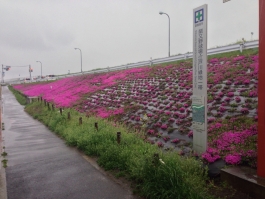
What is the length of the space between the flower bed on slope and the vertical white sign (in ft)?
1.22

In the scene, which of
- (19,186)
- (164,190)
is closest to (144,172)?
(164,190)

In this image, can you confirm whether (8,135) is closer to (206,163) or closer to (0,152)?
(0,152)

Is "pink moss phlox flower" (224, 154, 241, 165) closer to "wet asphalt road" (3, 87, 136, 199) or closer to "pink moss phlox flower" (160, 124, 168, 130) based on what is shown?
"wet asphalt road" (3, 87, 136, 199)

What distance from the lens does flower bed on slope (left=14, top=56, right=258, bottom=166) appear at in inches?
235

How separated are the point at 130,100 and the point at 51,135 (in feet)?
15.4

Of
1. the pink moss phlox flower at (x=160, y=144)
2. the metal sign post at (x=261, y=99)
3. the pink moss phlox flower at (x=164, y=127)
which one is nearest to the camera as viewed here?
the metal sign post at (x=261, y=99)

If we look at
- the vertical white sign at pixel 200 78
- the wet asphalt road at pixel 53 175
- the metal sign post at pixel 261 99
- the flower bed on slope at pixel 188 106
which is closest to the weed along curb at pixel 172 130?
the flower bed on slope at pixel 188 106

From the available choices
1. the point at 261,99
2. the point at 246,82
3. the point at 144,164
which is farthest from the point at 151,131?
the point at 246,82

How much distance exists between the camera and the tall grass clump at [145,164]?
4.27 metres

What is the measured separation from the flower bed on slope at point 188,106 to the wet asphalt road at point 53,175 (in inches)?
83.3

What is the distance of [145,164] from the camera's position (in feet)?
16.2

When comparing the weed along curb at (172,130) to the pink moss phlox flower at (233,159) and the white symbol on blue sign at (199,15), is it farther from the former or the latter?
the white symbol on blue sign at (199,15)

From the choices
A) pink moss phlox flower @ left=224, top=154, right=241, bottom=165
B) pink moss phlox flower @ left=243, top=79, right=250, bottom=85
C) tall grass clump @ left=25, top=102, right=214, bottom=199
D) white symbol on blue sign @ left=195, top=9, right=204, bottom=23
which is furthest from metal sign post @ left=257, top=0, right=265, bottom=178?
pink moss phlox flower @ left=243, top=79, right=250, bottom=85

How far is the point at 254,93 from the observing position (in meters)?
8.91
